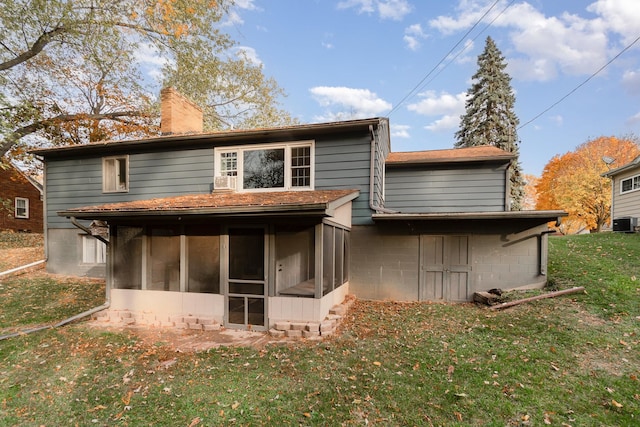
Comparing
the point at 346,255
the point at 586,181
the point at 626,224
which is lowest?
the point at 346,255

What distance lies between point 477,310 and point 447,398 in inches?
158

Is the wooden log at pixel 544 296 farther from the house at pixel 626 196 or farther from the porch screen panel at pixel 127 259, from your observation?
the house at pixel 626 196

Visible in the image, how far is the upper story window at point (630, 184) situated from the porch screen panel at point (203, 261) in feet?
61.4

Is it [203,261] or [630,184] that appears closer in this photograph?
[203,261]

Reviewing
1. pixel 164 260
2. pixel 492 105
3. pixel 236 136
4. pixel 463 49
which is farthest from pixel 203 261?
pixel 492 105

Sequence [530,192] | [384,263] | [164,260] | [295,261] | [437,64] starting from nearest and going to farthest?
[295,261], [164,260], [384,263], [437,64], [530,192]

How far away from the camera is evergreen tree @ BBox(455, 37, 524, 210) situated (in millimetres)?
21250

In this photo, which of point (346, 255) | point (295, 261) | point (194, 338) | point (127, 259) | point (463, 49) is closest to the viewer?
point (194, 338)

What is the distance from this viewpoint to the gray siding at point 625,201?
532 inches

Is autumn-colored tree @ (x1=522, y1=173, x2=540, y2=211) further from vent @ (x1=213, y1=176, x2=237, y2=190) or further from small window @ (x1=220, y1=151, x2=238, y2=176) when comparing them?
vent @ (x1=213, y1=176, x2=237, y2=190)

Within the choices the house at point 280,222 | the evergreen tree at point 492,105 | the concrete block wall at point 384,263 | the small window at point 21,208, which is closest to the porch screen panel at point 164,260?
the house at point 280,222

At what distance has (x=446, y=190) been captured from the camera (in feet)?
34.2

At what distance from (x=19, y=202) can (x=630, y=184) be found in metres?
36.3

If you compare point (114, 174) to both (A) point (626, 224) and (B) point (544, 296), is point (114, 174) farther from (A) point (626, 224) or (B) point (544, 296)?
(A) point (626, 224)
